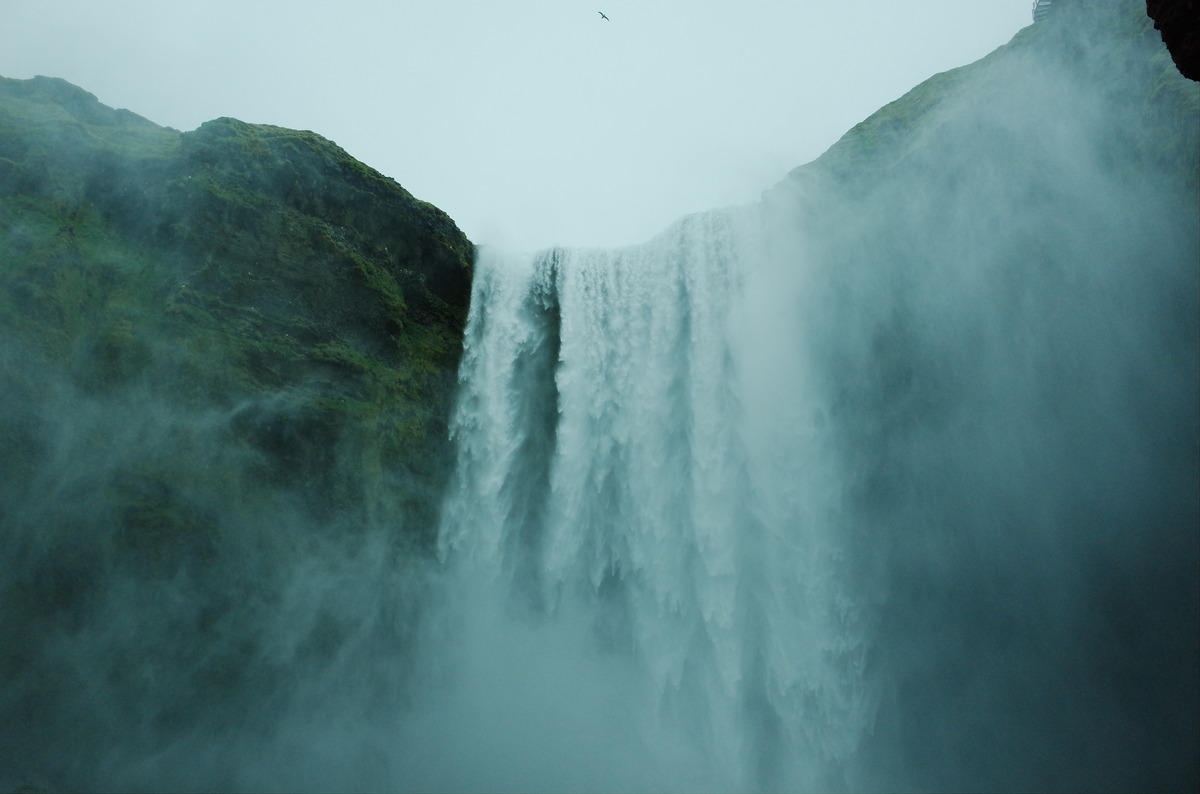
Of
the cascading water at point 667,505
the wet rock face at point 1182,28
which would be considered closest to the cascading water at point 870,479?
the cascading water at point 667,505

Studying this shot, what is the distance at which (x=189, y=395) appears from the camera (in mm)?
11547

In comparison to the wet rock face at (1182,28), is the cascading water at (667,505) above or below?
below

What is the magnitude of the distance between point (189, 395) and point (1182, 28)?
49.1 feet

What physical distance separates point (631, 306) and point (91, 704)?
44.5ft

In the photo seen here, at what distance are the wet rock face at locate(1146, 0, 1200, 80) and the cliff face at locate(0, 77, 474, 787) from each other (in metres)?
13.8

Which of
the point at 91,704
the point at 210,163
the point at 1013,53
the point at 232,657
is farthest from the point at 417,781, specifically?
the point at 1013,53

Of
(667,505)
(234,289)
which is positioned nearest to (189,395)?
(234,289)

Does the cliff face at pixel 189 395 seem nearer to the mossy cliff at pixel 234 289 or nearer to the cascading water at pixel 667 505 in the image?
the mossy cliff at pixel 234 289

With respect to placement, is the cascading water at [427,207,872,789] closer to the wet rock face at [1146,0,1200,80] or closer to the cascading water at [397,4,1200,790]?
the cascading water at [397,4,1200,790]

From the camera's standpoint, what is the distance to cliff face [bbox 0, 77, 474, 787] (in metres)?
10.1

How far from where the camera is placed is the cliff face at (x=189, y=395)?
1005 centimetres

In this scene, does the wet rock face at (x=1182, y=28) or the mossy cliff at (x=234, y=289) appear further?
the mossy cliff at (x=234, y=289)

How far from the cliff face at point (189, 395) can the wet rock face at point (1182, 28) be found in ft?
45.1

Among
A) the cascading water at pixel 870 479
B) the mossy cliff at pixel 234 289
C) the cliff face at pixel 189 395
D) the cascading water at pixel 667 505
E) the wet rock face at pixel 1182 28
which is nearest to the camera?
the wet rock face at pixel 1182 28
